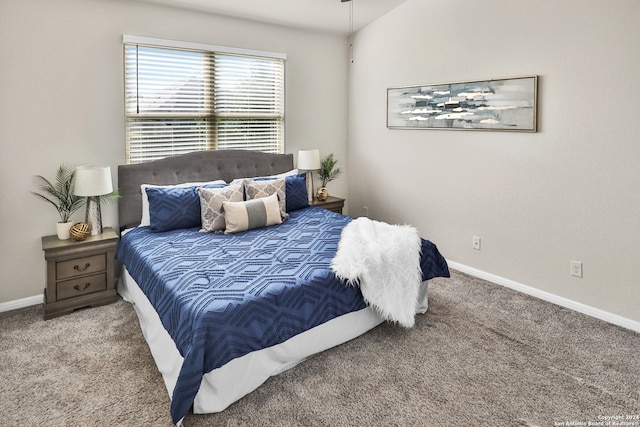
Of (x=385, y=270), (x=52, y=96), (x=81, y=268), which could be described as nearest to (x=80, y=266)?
(x=81, y=268)

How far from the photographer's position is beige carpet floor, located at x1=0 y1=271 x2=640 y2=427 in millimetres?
1991

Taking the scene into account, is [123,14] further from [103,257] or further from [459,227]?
[459,227]

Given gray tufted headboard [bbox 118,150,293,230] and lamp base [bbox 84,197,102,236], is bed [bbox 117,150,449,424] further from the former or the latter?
lamp base [bbox 84,197,102,236]

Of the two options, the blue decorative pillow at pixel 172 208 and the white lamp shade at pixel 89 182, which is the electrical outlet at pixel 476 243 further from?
the white lamp shade at pixel 89 182

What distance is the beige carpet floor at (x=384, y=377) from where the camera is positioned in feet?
6.53

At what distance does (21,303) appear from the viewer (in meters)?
3.22

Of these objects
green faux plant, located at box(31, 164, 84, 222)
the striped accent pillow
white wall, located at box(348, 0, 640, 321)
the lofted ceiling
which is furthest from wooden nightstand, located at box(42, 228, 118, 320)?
white wall, located at box(348, 0, 640, 321)

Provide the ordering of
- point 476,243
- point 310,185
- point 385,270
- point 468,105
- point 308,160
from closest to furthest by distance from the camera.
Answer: point 385,270 → point 468,105 → point 476,243 → point 308,160 → point 310,185

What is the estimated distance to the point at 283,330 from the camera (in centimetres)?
217

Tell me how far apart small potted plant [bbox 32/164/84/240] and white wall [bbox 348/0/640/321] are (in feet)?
10.4

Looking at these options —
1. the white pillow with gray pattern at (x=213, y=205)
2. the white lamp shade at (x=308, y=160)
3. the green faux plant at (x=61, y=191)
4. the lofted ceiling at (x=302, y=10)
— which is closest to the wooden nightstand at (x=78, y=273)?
the green faux plant at (x=61, y=191)

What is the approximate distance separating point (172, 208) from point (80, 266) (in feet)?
2.63

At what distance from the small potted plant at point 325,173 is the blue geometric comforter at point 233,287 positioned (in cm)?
143

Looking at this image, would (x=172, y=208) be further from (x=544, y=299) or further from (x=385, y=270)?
(x=544, y=299)
